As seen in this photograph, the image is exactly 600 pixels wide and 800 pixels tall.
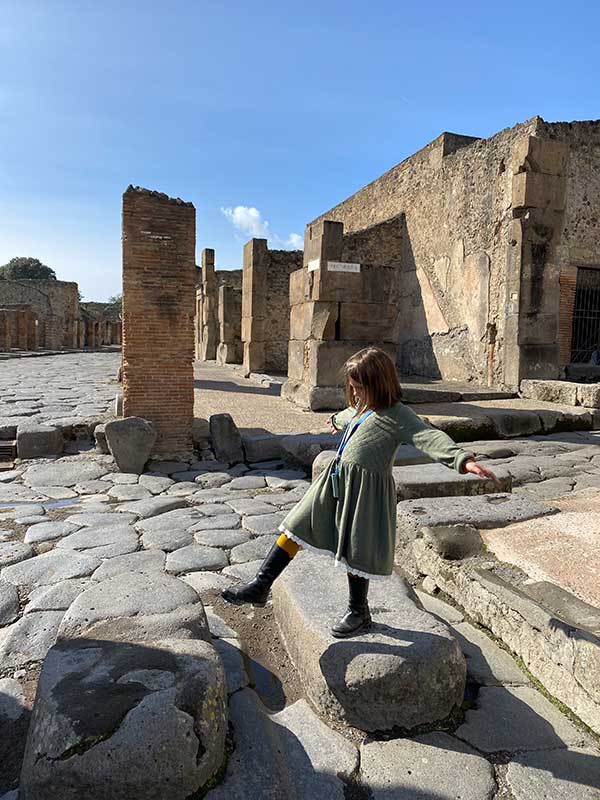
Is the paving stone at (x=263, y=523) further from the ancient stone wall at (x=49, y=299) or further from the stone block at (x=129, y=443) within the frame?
the ancient stone wall at (x=49, y=299)

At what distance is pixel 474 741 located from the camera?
2.10 metres

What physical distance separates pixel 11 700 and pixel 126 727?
3.09 ft

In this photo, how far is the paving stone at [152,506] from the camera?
493 cm

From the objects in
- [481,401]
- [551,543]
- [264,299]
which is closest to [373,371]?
[551,543]

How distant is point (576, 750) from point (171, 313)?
18.3 ft

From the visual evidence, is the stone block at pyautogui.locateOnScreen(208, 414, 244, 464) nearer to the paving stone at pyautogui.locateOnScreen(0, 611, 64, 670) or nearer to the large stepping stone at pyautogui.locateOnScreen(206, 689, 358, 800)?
the paving stone at pyautogui.locateOnScreen(0, 611, 64, 670)

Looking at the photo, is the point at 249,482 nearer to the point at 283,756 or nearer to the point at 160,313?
the point at 160,313

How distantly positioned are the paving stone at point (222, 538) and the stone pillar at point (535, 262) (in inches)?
307

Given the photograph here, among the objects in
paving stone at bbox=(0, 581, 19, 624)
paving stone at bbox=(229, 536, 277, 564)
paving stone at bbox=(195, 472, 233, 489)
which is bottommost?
paving stone at bbox=(195, 472, 233, 489)

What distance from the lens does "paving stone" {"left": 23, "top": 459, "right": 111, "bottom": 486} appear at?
19.5 ft

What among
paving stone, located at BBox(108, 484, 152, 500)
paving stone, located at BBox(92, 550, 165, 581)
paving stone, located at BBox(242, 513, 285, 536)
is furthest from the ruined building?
paving stone, located at BBox(92, 550, 165, 581)

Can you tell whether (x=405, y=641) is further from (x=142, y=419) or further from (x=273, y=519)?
(x=142, y=419)

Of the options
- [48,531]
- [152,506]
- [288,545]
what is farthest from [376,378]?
[152,506]

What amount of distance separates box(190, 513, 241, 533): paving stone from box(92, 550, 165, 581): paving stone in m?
0.59
